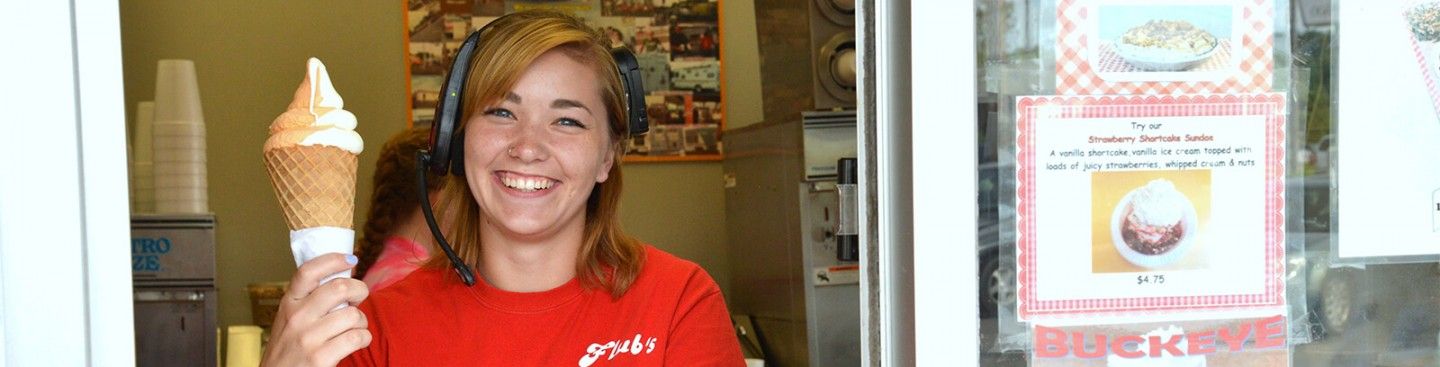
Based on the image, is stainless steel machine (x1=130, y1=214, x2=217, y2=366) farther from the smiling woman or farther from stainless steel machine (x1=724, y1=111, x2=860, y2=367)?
the smiling woman

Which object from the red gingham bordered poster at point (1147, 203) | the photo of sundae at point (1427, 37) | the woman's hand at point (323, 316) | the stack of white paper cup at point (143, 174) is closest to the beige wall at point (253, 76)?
the stack of white paper cup at point (143, 174)

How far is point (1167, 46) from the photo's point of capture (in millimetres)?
1247

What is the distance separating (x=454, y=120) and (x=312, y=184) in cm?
41

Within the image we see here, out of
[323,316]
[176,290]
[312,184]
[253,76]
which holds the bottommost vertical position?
[176,290]

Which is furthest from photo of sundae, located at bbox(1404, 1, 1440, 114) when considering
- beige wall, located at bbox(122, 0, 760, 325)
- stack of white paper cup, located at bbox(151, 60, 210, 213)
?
beige wall, located at bbox(122, 0, 760, 325)

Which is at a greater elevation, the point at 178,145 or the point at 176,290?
the point at 178,145

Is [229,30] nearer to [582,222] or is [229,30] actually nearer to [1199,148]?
[582,222]

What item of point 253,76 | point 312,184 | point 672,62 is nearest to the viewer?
point 312,184

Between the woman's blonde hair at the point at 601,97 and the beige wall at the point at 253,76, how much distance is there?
295 centimetres

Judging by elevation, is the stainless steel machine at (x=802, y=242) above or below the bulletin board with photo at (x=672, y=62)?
below

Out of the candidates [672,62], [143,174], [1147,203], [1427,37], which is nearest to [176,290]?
[143,174]

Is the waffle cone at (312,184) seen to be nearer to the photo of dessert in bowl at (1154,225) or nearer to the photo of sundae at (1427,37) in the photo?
the photo of dessert in bowl at (1154,225)

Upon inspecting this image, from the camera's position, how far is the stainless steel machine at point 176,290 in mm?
3277

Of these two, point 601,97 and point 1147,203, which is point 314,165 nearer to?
point 601,97
